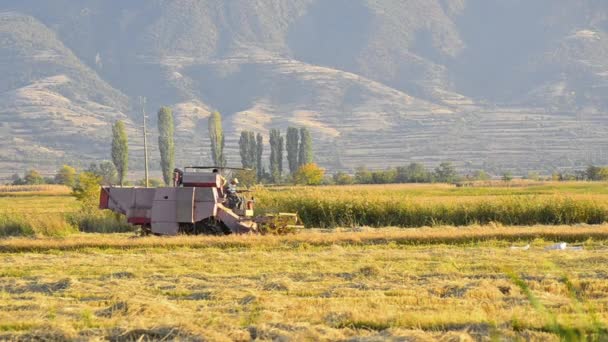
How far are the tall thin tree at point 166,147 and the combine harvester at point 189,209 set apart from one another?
61925 mm

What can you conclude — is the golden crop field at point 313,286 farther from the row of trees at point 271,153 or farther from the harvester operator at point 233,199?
the row of trees at point 271,153

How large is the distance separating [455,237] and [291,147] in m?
90.5

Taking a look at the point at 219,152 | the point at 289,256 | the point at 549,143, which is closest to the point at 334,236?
the point at 289,256

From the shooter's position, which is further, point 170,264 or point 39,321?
point 170,264

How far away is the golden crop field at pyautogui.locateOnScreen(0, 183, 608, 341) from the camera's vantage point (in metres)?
12.4

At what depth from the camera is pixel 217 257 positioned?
22.0 meters

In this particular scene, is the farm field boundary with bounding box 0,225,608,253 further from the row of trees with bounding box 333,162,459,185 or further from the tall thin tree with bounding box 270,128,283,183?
the tall thin tree with bounding box 270,128,283,183

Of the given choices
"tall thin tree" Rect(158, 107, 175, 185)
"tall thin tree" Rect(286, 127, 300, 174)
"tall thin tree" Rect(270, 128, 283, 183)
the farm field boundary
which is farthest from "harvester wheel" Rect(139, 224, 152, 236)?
"tall thin tree" Rect(286, 127, 300, 174)

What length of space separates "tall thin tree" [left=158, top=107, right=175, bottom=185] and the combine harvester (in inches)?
2438

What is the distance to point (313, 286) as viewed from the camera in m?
16.8

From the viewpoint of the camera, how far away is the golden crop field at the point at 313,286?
40.7ft

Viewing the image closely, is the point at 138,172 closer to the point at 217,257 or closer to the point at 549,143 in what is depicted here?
the point at 549,143

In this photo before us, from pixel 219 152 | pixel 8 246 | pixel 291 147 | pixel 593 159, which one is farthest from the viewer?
pixel 593 159

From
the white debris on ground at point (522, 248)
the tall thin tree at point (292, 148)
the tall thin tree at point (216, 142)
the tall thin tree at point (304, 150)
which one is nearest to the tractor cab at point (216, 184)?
the white debris on ground at point (522, 248)
